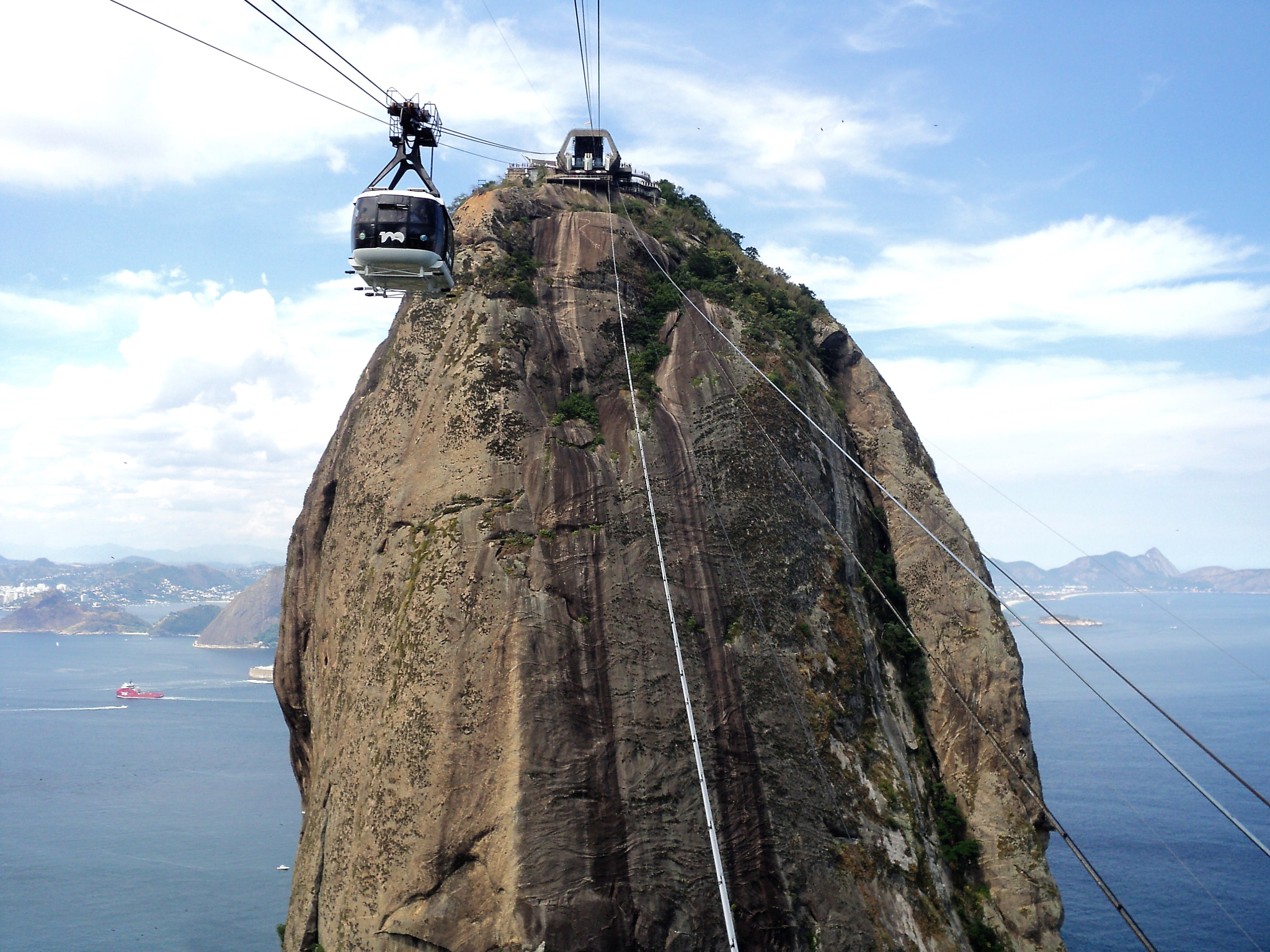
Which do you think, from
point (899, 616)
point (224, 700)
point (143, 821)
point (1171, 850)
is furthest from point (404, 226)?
point (224, 700)

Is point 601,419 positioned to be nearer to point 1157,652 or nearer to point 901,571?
point 901,571

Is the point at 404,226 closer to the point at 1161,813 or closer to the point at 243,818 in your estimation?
the point at 243,818

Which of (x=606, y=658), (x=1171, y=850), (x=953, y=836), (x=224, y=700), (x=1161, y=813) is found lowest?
(x=1171, y=850)

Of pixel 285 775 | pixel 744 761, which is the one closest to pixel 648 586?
pixel 744 761

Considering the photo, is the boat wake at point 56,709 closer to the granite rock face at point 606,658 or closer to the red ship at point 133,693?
the red ship at point 133,693

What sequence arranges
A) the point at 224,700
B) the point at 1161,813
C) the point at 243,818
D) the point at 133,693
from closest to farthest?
1. the point at 1161,813
2. the point at 243,818
3. the point at 133,693
4. the point at 224,700

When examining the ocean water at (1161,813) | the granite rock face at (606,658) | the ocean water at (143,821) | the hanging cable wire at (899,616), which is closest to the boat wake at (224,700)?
the ocean water at (143,821)
